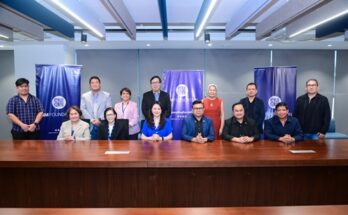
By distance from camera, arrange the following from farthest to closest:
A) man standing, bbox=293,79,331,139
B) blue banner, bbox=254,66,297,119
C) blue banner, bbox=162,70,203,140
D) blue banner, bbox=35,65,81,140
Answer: blue banner, bbox=162,70,203,140 < blue banner, bbox=254,66,297,119 < blue banner, bbox=35,65,81,140 < man standing, bbox=293,79,331,139

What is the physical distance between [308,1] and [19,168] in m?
2.98

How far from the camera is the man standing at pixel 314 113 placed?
11.6 ft

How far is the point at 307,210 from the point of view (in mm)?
1141

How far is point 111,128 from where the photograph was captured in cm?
332

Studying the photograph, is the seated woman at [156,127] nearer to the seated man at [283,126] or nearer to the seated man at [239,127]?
the seated man at [239,127]

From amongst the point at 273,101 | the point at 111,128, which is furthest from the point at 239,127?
the point at 273,101

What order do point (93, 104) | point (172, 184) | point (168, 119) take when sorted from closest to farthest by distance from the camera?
point (172, 184) < point (168, 119) < point (93, 104)

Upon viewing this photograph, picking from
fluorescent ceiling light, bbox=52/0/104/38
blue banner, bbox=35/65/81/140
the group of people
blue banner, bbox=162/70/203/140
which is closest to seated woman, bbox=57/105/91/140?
the group of people

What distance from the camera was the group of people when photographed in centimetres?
310

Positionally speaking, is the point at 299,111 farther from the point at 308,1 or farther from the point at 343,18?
the point at 308,1

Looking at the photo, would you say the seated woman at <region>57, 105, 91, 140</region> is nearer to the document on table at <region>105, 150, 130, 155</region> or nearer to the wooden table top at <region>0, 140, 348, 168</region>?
the wooden table top at <region>0, 140, 348, 168</region>

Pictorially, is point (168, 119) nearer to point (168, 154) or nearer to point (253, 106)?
point (253, 106)

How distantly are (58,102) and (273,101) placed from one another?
3.99 meters

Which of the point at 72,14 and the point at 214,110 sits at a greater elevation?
the point at 72,14
